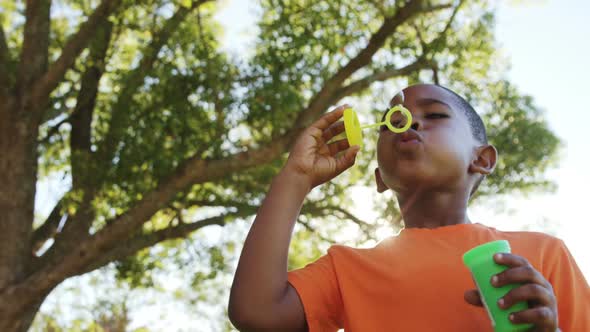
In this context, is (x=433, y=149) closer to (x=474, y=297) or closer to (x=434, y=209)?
(x=434, y=209)

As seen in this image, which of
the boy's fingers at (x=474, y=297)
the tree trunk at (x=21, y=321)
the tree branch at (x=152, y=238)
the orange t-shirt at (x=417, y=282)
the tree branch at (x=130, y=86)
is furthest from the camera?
the tree branch at (x=152, y=238)

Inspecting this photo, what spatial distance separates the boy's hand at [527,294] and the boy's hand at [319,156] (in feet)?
2.06

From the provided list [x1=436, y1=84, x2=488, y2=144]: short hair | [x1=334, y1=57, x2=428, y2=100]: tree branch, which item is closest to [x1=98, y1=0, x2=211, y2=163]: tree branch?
[x1=334, y1=57, x2=428, y2=100]: tree branch

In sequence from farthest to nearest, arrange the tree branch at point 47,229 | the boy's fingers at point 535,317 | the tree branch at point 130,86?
the tree branch at point 47,229 < the tree branch at point 130,86 < the boy's fingers at point 535,317

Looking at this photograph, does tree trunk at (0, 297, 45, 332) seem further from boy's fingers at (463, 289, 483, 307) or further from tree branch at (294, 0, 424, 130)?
boy's fingers at (463, 289, 483, 307)

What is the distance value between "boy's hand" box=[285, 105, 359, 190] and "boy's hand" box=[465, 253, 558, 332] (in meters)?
0.63

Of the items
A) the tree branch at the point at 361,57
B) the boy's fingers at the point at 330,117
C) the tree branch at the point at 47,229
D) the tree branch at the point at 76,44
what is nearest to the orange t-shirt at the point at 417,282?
the boy's fingers at the point at 330,117

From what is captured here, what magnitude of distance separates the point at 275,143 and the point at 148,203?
140 centimetres

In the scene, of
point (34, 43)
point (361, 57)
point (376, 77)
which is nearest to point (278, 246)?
point (361, 57)

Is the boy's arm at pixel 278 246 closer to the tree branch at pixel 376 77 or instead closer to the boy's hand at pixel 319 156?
the boy's hand at pixel 319 156

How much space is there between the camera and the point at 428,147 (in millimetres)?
1941

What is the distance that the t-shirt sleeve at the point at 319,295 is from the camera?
174 cm

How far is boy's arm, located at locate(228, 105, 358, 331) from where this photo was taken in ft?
5.39

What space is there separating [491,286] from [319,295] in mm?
582
